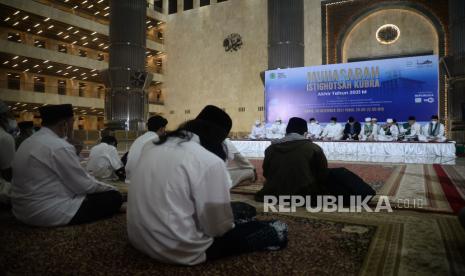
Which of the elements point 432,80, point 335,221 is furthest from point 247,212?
point 432,80

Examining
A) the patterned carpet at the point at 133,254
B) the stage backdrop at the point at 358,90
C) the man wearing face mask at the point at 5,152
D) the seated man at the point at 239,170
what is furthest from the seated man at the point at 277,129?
the patterned carpet at the point at 133,254

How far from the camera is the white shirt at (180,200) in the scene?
49.2 inches

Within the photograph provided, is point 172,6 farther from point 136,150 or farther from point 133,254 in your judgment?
point 133,254

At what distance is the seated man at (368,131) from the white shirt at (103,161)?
6.11m

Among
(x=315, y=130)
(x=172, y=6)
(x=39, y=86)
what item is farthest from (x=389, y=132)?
(x=39, y=86)

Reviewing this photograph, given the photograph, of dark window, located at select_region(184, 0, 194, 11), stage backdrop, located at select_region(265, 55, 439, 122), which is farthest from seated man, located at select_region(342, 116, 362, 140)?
dark window, located at select_region(184, 0, 194, 11)

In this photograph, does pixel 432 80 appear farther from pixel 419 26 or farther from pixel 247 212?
pixel 247 212

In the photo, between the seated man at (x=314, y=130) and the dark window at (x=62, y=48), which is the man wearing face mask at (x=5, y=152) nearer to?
the seated man at (x=314, y=130)

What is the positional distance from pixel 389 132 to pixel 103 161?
6.52m

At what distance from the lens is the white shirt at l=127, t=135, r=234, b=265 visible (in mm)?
1249

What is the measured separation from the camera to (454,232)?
1854mm

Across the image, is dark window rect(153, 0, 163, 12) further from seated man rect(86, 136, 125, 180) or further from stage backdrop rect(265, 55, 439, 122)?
seated man rect(86, 136, 125, 180)

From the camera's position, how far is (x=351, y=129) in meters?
8.45

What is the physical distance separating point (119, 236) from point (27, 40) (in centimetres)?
1797
